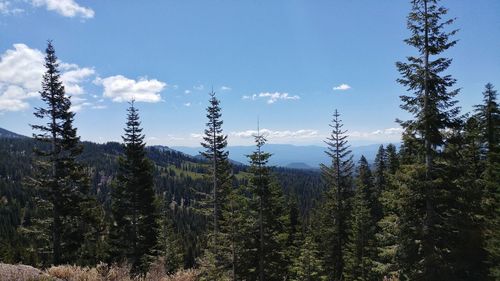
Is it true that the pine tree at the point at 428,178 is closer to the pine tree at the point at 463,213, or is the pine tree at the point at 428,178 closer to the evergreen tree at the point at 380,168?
the pine tree at the point at 463,213

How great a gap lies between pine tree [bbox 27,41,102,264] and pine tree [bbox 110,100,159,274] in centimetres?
313

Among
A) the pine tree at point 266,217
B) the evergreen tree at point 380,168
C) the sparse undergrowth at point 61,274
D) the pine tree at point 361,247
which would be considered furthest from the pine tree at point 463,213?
the evergreen tree at point 380,168

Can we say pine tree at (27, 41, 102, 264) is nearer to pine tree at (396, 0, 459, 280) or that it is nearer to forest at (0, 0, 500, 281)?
forest at (0, 0, 500, 281)

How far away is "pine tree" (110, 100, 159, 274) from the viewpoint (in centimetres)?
2788

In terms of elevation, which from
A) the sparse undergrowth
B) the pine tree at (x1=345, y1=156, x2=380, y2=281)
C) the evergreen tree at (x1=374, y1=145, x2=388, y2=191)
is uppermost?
the evergreen tree at (x1=374, y1=145, x2=388, y2=191)

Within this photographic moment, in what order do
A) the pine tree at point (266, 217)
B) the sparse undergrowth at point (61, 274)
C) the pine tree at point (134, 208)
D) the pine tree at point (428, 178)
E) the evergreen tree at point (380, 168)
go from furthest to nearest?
the evergreen tree at point (380, 168) → the pine tree at point (134, 208) → the pine tree at point (266, 217) → the pine tree at point (428, 178) → the sparse undergrowth at point (61, 274)

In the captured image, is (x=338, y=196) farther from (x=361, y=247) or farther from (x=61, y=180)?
(x=61, y=180)

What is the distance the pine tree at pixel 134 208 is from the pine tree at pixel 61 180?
3.13 metres

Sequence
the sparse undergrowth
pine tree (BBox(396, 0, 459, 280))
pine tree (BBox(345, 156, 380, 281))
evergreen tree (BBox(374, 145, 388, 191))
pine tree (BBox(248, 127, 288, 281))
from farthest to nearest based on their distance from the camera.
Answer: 1. evergreen tree (BBox(374, 145, 388, 191))
2. pine tree (BBox(345, 156, 380, 281))
3. pine tree (BBox(248, 127, 288, 281))
4. pine tree (BBox(396, 0, 459, 280))
5. the sparse undergrowth

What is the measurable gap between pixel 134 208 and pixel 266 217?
1160 cm

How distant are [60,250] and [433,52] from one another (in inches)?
995

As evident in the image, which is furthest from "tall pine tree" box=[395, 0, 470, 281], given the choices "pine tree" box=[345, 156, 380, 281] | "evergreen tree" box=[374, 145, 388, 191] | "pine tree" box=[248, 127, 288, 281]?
"evergreen tree" box=[374, 145, 388, 191]

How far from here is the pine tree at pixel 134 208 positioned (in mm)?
27875

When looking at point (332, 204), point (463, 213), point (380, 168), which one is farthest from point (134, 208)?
point (380, 168)
